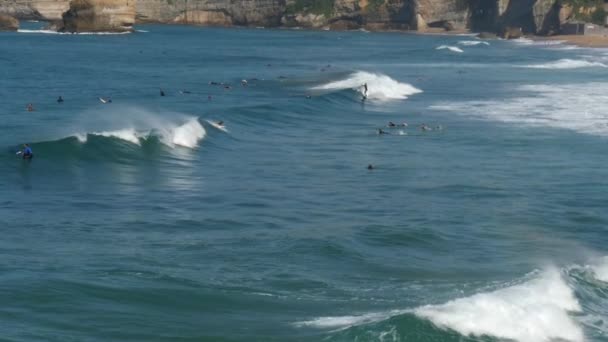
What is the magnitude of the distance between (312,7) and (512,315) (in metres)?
144

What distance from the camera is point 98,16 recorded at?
117688 millimetres

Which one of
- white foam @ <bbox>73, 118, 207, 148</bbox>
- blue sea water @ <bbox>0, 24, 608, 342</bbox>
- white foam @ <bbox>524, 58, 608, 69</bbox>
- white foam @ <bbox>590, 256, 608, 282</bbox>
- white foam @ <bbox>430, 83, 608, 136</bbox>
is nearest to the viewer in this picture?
blue sea water @ <bbox>0, 24, 608, 342</bbox>

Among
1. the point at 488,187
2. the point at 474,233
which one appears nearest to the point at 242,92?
the point at 488,187

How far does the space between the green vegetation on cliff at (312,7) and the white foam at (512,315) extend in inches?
5482

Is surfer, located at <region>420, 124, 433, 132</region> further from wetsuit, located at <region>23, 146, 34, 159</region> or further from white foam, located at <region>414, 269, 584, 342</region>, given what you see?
white foam, located at <region>414, 269, 584, 342</region>

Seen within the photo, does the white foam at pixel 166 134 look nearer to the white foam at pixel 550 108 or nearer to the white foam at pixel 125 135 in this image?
the white foam at pixel 125 135

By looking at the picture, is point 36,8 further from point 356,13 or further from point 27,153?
point 27,153

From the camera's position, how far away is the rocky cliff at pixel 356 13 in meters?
142

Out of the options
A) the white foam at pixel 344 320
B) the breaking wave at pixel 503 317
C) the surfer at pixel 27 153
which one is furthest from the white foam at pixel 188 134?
the white foam at pixel 344 320

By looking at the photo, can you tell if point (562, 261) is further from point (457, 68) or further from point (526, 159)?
point (457, 68)

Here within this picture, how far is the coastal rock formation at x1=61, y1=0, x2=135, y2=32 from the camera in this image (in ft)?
378

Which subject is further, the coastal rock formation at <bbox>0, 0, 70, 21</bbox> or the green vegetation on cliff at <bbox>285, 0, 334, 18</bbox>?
the green vegetation on cliff at <bbox>285, 0, 334, 18</bbox>

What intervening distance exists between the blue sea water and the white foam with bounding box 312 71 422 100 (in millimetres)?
798

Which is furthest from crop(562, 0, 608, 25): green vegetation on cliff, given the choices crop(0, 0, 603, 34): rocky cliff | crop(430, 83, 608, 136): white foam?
crop(430, 83, 608, 136): white foam
